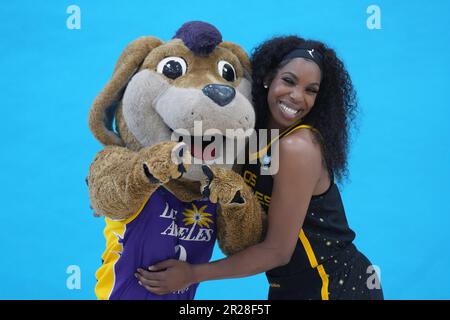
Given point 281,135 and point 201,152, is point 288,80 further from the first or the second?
point 201,152

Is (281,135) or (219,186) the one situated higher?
(281,135)

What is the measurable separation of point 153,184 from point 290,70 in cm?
54

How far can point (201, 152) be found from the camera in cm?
145

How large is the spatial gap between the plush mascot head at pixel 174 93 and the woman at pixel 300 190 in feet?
0.42

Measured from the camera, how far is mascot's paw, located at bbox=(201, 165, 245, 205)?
4.40 feet

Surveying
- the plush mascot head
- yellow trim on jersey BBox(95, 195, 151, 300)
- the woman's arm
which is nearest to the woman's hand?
the woman's arm

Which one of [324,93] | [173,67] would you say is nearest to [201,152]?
[173,67]

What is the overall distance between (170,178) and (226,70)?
1.21 feet

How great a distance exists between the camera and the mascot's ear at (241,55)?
163cm

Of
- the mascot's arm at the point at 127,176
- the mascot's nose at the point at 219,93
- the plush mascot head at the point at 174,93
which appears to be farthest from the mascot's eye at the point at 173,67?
the mascot's arm at the point at 127,176
